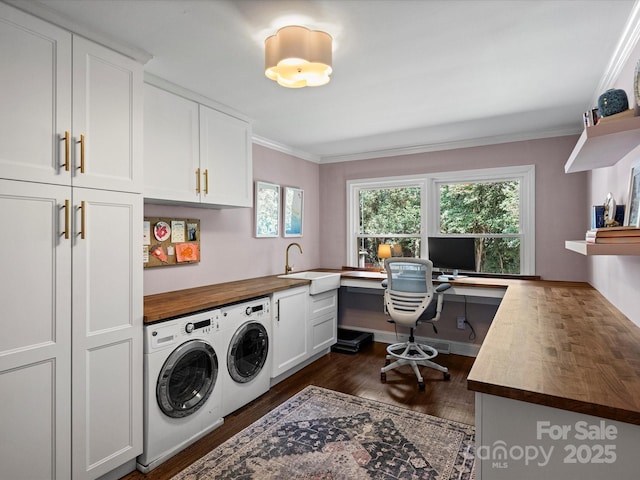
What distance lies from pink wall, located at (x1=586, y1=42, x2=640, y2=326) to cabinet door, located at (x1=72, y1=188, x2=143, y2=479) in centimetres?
257

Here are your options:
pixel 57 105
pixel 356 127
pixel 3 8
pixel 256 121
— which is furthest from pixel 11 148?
pixel 356 127

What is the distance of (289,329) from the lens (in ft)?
10.6

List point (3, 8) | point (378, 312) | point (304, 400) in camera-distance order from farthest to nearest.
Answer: point (378, 312) → point (304, 400) → point (3, 8)

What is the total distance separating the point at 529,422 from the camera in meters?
1.04

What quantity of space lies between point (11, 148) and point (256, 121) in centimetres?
206

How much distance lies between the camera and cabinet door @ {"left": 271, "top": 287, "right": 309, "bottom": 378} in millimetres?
3059

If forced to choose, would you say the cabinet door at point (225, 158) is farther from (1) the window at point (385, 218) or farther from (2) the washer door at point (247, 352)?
(1) the window at point (385, 218)

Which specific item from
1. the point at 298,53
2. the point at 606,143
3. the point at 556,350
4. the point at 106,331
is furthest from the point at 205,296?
the point at 606,143

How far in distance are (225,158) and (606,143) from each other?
245cm

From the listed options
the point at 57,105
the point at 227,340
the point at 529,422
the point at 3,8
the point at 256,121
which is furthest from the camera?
the point at 256,121

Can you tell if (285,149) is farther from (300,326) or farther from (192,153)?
(300,326)

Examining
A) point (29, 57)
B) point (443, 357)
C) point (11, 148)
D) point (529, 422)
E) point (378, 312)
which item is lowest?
point (443, 357)

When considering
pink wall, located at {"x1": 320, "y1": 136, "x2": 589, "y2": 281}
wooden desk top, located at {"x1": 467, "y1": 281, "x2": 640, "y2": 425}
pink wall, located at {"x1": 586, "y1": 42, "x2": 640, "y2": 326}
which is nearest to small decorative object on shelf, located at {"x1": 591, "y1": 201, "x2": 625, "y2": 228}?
Result: pink wall, located at {"x1": 586, "y1": 42, "x2": 640, "y2": 326}

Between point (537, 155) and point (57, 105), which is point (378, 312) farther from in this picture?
point (57, 105)
